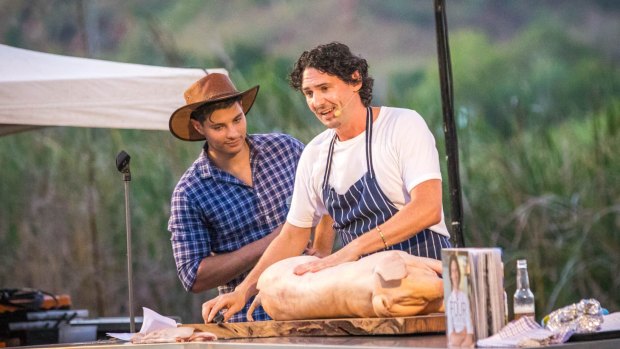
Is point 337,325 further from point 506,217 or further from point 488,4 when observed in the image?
point 488,4

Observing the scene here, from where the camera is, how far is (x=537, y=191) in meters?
8.16

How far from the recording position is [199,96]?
464 cm

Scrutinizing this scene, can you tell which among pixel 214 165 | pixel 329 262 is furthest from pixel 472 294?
pixel 214 165

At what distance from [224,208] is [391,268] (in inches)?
65.7

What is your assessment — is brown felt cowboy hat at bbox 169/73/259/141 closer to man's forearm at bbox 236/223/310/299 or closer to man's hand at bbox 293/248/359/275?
man's forearm at bbox 236/223/310/299

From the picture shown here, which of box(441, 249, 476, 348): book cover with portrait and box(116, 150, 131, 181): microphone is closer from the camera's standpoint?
box(441, 249, 476, 348): book cover with portrait

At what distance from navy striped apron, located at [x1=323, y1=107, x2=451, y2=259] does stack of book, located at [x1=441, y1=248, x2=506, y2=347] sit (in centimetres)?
90

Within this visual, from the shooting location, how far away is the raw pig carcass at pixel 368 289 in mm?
3018

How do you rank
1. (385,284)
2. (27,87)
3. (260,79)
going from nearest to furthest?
1. (385,284)
2. (27,87)
3. (260,79)

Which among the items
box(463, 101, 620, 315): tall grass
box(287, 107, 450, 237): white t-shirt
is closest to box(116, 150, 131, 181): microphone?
box(287, 107, 450, 237): white t-shirt

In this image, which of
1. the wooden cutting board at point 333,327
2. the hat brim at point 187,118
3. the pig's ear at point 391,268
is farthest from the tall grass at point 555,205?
the pig's ear at point 391,268

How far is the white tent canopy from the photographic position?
5.93 m

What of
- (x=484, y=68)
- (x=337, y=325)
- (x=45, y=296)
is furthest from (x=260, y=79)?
(x=337, y=325)

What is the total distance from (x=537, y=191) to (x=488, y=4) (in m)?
1.90
